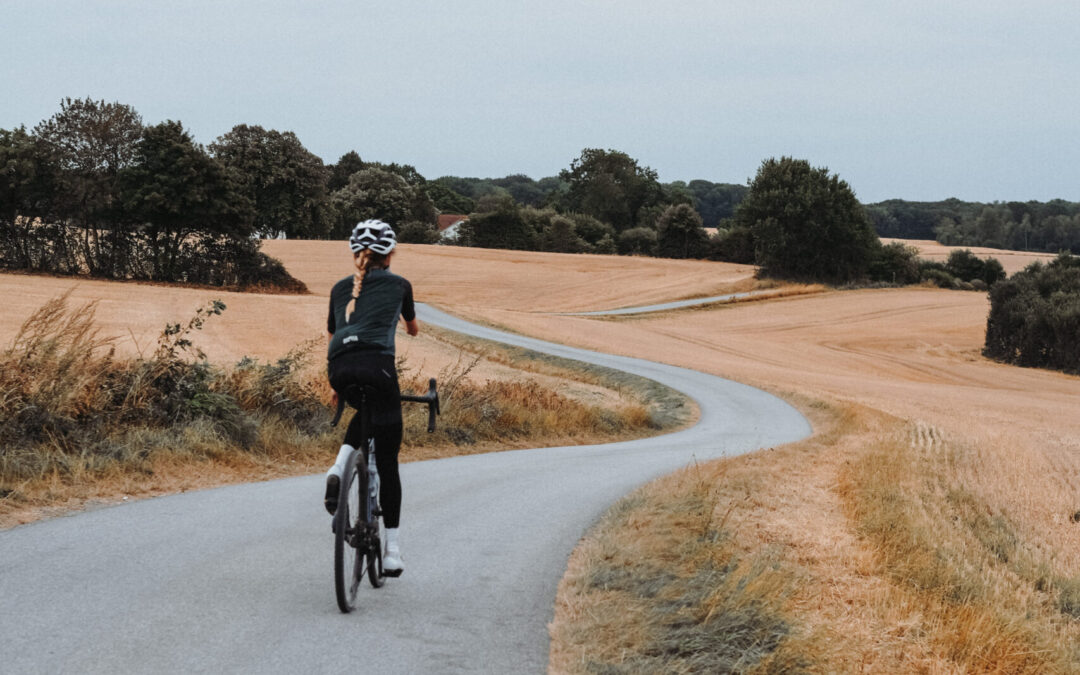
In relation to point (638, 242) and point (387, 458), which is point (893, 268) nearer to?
point (638, 242)

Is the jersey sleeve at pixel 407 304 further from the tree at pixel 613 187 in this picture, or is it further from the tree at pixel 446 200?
the tree at pixel 446 200

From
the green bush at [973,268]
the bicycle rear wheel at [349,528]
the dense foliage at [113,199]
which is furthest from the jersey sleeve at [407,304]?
the green bush at [973,268]

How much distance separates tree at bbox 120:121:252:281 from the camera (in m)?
47.2

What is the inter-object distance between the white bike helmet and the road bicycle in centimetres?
84

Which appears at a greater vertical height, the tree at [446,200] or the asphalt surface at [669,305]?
the tree at [446,200]

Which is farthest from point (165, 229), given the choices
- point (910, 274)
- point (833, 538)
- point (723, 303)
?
point (910, 274)

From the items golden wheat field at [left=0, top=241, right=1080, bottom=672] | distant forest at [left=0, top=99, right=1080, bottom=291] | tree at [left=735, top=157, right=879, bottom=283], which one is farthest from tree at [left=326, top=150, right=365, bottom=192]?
tree at [left=735, top=157, right=879, bottom=283]

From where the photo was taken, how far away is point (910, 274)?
80062 mm

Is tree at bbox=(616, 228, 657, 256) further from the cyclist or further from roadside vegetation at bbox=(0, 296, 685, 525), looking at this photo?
the cyclist

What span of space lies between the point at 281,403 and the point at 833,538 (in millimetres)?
7253

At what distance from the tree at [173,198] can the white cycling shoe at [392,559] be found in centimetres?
4361

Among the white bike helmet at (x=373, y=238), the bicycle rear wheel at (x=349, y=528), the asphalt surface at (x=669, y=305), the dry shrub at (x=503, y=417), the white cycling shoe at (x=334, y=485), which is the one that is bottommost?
the asphalt surface at (x=669, y=305)

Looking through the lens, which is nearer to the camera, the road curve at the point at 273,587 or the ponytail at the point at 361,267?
the road curve at the point at 273,587

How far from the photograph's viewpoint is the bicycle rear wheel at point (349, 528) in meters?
5.66
